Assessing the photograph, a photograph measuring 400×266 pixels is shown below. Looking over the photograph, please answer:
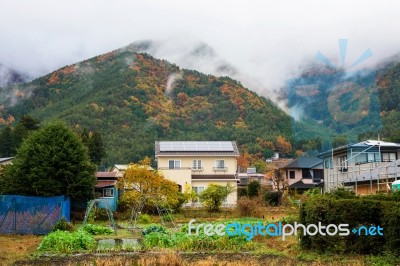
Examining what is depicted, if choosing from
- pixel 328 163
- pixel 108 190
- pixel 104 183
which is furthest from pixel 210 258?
pixel 328 163

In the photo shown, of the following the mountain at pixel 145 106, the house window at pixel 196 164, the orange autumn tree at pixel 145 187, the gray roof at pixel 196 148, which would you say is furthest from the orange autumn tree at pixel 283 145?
the orange autumn tree at pixel 145 187

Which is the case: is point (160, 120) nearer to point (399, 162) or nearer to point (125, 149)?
point (125, 149)

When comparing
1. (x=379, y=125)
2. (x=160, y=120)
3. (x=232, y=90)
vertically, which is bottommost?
(x=379, y=125)

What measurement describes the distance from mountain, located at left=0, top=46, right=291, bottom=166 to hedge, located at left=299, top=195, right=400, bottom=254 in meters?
49.3

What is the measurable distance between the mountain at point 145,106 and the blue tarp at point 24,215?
4216cm

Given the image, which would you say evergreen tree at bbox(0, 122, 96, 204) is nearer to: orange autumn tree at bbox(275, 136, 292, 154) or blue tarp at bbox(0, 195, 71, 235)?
blue tarp at bbox(0, 195, 71, 235)

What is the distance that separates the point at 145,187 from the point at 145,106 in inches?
1680

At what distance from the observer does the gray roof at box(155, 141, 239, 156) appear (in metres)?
41.2

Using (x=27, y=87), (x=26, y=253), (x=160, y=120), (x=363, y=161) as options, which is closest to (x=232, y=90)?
(x=160, y=120)

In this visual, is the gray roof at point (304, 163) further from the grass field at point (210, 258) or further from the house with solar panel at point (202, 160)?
the grass field at point (210, 258)

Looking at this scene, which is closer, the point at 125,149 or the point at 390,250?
the point at 390,250

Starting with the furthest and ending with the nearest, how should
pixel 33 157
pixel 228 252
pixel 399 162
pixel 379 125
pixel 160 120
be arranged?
pixel 160 120
pixel 379 125
pixel 399 162
pixel 33 157
pixel 228 252

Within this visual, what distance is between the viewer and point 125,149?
2564 inches

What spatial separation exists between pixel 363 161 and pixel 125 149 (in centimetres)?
3576
